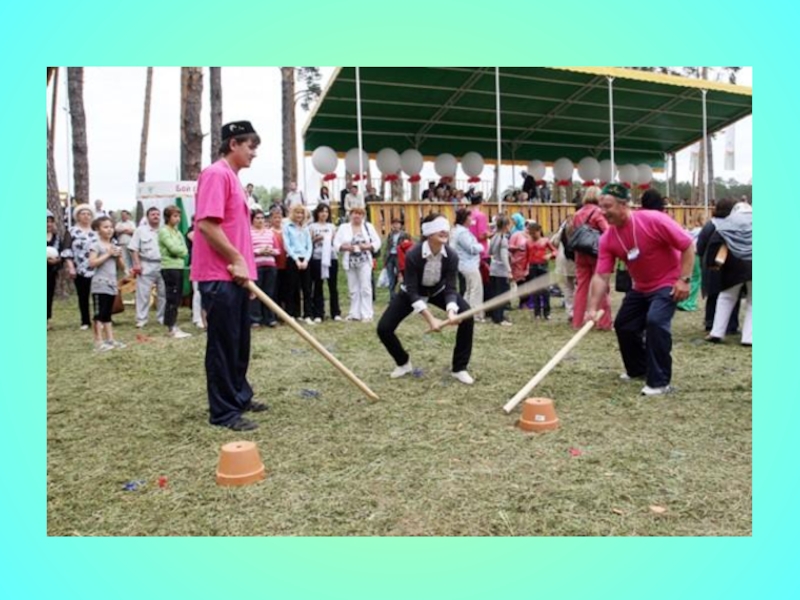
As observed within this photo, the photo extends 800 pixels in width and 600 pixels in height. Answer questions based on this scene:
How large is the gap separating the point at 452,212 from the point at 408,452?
13228mm

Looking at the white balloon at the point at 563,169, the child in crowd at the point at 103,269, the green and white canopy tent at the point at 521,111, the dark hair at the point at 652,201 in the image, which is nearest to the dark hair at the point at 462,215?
the dark hair at the point at 652,201

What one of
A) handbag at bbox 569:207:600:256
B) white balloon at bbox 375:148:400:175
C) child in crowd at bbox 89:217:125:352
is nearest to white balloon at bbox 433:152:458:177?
white balloon at bbox 375:148:400:175

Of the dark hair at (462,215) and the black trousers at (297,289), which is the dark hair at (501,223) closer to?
the dark hair at (462,215)

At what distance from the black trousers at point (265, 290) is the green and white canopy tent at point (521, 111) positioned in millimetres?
6934

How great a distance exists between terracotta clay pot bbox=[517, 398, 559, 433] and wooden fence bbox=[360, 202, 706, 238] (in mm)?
10637

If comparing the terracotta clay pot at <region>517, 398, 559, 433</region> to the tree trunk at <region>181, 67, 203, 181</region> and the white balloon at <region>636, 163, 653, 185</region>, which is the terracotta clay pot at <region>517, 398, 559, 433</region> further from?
the white balloon at <region>636, 163, 653, 185</region>

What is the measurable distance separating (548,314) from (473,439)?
609 cm

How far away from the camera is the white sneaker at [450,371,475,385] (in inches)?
230

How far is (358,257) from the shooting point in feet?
32.4

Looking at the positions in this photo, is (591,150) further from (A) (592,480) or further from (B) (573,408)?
(A) (592,480)

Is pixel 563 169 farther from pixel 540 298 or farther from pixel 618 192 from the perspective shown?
pixel 618 192

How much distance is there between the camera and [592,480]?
3.57 m

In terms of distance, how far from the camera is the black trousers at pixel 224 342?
174 inches

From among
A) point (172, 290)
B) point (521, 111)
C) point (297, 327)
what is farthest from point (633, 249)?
point (521, 111)
